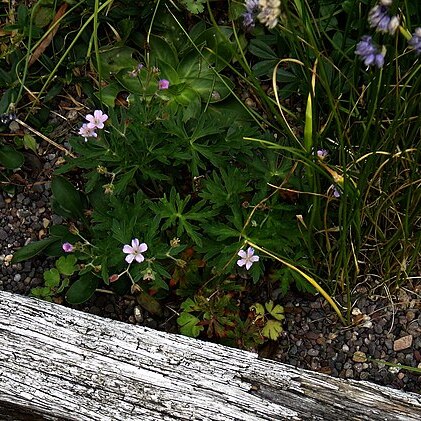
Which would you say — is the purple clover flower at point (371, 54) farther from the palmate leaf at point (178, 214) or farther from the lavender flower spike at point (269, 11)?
the palmate leaf at point (178, 214)

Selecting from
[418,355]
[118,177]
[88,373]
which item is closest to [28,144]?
[118,177]

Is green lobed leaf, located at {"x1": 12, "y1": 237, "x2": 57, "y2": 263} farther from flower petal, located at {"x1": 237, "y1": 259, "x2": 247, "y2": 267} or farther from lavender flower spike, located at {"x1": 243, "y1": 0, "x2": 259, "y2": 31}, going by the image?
lavender flower spike, located at {"x1": 243, "y1": 0, "x2": 259, "y2": 31}

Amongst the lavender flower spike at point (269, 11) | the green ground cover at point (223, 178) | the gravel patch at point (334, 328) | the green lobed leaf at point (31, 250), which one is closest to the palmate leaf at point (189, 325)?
the green ground cover at point (223, 178)

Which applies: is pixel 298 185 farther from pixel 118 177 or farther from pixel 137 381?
pixel 137 381

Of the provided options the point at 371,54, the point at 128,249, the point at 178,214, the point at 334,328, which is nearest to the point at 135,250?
the point at 128,249

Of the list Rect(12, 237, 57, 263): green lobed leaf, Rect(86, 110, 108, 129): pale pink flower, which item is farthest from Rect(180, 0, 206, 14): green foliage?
Rect(12, 237, 57, 263): green lobed leaf

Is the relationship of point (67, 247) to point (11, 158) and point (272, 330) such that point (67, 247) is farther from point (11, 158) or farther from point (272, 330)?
point (272, 330)
